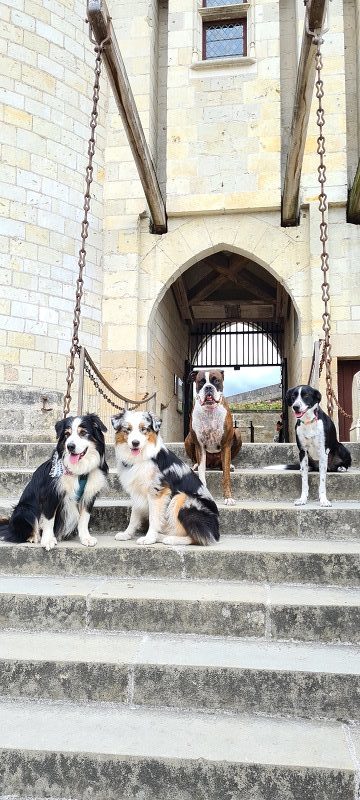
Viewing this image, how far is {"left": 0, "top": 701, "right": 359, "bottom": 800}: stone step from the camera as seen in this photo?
4.73 ft

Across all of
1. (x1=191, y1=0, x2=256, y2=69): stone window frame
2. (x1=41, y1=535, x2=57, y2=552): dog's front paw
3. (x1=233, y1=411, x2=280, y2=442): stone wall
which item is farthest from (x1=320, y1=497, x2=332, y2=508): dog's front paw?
(x1=233, y1=411, x2=280, y2=442): stone wall

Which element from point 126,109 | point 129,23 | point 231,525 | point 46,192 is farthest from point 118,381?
point 129,23

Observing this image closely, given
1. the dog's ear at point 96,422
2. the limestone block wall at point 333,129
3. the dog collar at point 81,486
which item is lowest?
the dog collar at point 81,486

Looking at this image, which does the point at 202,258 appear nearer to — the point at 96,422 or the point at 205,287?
the point at 205,287

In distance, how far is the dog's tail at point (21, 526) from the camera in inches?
104

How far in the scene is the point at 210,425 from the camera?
11.1ft

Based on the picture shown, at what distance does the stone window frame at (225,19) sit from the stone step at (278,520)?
728cm

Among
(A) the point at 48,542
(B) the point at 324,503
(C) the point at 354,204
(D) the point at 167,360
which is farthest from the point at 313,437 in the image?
(D) the point at 167,360

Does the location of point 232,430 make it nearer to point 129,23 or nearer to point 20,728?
point 20,728

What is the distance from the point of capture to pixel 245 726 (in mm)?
1657

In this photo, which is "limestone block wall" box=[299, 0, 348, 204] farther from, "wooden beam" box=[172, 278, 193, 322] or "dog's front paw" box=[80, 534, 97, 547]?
"dog's front paw" box=[80, 534, 97, 547]

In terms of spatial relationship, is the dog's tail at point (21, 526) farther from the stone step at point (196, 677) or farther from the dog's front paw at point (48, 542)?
the stone step at point (196, 677)

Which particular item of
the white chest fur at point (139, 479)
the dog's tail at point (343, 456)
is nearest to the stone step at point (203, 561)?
the white chest fur at point (139, 479)

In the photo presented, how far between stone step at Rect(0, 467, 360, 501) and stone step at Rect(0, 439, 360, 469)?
0.52 meters
